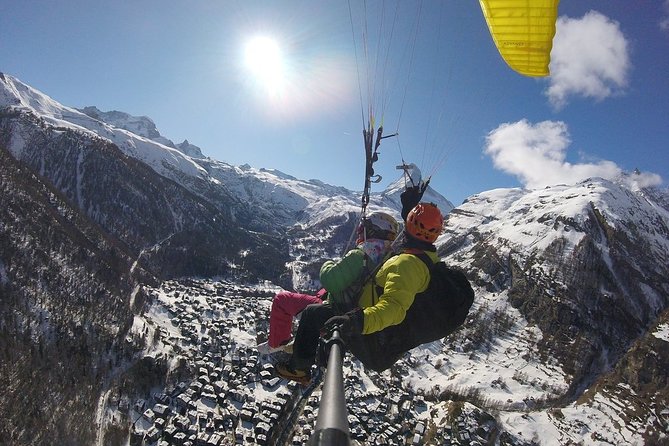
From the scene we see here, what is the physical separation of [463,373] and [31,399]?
86.9m

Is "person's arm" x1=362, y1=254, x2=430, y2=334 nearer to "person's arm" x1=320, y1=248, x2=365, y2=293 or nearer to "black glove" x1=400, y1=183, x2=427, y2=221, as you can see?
"person's arm" x1=320, y1=248, x2=365, y2=293

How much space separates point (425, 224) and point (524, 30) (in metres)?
5.87

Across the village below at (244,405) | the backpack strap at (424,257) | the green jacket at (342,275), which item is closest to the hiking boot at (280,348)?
the green jacket at (342,275)

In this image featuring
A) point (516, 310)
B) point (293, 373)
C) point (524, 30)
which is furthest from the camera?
point (516, 310)

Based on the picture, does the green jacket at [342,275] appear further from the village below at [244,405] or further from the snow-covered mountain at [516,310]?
the snow-covered mountain at [516,310]

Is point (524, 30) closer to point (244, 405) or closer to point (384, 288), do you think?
point (384, 288)

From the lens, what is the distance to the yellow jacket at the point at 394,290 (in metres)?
5.00

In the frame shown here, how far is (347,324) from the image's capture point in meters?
4.63

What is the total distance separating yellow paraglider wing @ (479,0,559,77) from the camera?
8.55m

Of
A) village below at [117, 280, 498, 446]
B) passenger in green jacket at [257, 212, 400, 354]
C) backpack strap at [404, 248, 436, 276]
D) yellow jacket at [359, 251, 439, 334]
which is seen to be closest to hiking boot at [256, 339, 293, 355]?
passenger in green jacket at [257, 212, 400, 354]

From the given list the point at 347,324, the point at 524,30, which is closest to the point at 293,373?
the point at 347,324

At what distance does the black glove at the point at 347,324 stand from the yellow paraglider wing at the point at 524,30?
321 inches

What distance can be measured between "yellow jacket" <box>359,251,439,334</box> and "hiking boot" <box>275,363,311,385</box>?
196 cm

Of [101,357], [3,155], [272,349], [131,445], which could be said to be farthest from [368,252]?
[3,155]
